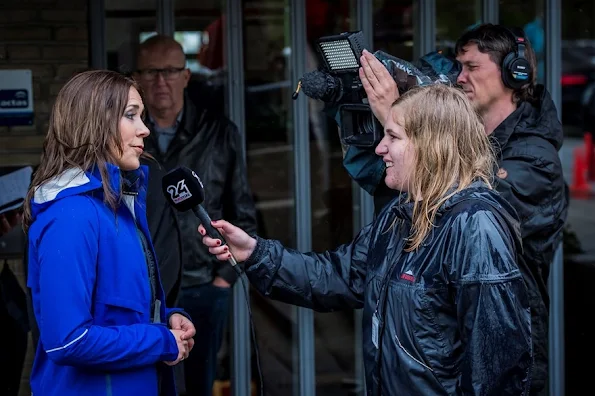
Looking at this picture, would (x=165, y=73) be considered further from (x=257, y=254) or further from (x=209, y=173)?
(x=257, y=254)

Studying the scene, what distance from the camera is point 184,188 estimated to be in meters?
3.01

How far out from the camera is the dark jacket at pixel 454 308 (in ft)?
8.82

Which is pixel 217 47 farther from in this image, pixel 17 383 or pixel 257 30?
pixel 17 383

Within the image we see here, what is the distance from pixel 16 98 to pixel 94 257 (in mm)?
2146

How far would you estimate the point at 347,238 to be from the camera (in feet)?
17.5

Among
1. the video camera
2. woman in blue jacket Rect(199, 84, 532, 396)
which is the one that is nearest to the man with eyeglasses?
the video camera

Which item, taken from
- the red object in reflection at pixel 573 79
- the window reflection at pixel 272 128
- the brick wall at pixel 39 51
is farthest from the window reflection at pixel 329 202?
the red object in reflection at pixel 573 79

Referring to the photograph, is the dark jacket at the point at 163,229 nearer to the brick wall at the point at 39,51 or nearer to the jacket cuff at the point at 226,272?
the jacket cuff at the point at 226,272

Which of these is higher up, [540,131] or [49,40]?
[49,40]

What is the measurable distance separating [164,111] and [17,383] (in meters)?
1.44

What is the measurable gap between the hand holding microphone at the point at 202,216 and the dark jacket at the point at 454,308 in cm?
45

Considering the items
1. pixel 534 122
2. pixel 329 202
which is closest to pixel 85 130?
pixel 534 122

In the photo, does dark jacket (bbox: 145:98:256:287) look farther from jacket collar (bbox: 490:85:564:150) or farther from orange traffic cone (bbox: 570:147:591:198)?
orange traffic cone (bbox: 570:147:591:198)

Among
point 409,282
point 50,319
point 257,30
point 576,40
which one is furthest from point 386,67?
point 576,40
